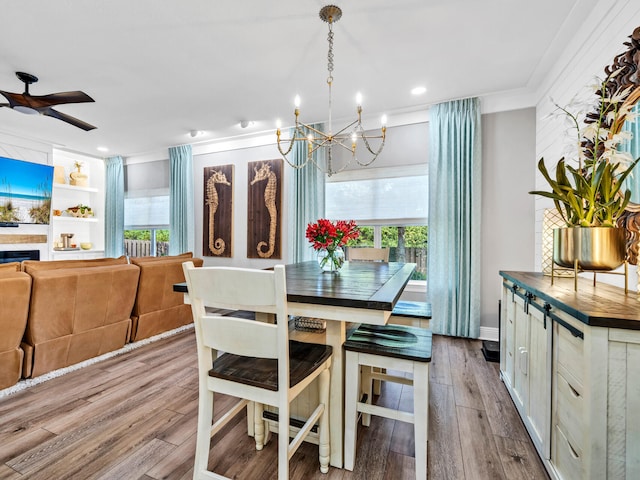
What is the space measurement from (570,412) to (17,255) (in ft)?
22.4

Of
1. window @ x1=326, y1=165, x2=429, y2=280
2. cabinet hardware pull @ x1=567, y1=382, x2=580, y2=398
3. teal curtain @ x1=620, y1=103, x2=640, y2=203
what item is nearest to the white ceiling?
window @ x1=326, y1=165, x2=429, y2=280

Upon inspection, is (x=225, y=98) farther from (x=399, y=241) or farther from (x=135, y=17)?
(x=399, y=241)

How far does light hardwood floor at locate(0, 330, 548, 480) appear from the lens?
1458 millimetres

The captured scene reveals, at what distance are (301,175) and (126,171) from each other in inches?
160

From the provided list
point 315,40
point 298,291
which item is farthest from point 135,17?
point 298,291

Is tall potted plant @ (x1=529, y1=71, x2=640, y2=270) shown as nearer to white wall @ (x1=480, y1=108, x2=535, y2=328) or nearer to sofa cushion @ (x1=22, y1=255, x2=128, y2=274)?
white wall @ (x1=480, y1=108, x2=535, y2=328)

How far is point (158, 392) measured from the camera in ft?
7.14

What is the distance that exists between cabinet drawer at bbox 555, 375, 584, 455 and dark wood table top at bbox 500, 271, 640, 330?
→ 1.01 feet

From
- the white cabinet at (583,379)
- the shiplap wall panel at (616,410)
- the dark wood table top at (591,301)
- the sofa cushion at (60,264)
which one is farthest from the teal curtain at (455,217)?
the sofa cushion at (60,264)

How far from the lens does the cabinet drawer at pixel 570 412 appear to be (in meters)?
1.10

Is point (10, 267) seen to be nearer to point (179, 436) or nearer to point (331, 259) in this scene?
point (179, 436)

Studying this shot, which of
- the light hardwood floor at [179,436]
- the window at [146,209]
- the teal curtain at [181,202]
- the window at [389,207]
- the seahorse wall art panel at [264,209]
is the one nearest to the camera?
the light hardwood floor at [179,436]

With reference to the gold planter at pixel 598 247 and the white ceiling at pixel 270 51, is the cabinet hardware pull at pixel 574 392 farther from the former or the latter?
the white ceiling at pixel 270 51

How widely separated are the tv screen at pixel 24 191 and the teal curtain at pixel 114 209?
98 centimetres
